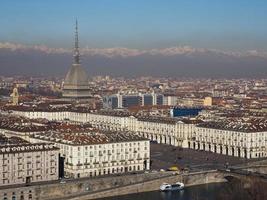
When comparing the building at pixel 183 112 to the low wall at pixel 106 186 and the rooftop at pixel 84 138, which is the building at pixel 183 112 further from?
the low wall at pixel 106 186

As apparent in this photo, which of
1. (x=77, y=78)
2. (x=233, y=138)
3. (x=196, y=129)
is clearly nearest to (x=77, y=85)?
(x=77, y=78)

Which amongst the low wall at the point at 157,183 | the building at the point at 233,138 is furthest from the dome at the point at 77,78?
the low wall at the point at 157,183

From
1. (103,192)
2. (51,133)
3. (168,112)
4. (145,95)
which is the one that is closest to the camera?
(103,192)

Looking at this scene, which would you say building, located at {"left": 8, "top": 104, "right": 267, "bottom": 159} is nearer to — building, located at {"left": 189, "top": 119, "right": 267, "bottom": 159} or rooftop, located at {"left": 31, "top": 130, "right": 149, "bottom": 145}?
building, located at {"left": 189, "top": 119, "right": 267, "bottom": 159}

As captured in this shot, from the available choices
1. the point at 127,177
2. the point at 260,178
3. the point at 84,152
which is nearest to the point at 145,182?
the point at 127,177

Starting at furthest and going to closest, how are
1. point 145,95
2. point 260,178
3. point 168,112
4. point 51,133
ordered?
point 145,95, point 168,112, point 51,133, point 260,178

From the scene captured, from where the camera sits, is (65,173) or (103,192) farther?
(65,173)

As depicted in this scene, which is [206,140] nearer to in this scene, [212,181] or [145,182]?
[212,181]
